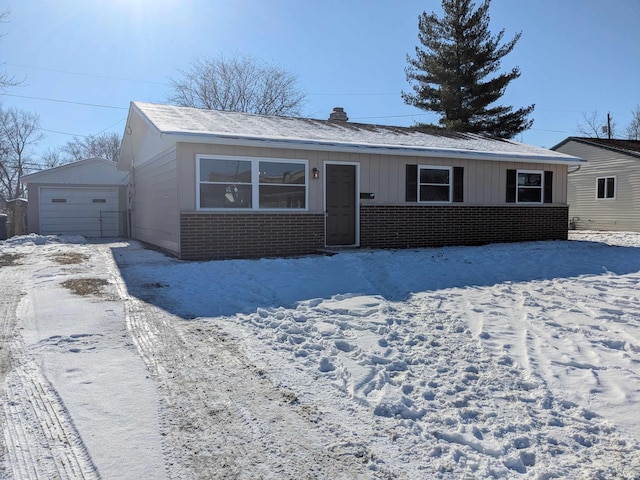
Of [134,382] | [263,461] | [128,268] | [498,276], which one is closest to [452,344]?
[263,461]

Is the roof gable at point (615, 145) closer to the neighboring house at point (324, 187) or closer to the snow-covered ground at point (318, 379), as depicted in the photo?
the neighboring house at point (324, 187)

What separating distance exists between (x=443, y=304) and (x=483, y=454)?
365 cm

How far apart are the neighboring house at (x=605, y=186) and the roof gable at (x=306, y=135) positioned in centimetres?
788

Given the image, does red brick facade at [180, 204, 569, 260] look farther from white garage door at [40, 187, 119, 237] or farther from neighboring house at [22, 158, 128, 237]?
white garage door at [40, 187, 119, 237]

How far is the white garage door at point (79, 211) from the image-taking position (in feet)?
66.2

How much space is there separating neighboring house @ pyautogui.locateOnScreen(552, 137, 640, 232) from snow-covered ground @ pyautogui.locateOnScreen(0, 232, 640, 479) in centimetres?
1505

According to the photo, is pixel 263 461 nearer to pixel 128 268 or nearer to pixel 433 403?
pixel 433 403

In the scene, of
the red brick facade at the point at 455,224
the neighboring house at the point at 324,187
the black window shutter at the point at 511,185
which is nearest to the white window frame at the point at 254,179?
the neighboring house at the point at 324,187

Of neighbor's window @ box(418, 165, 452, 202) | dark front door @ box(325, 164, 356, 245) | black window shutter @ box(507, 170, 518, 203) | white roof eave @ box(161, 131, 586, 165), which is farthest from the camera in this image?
black window shutter @ box(507, 170, 518, 203)

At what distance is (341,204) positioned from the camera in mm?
11484

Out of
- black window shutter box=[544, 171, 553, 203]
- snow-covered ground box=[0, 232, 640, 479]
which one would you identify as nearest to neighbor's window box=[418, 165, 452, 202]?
black window shutter box=[544, 171, 553, 203]

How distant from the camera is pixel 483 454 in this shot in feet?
9.02

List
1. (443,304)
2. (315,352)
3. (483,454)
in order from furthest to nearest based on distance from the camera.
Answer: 1. (443,304)
2. (315,352)
3. (483,454)

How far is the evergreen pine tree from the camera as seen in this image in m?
27.7
